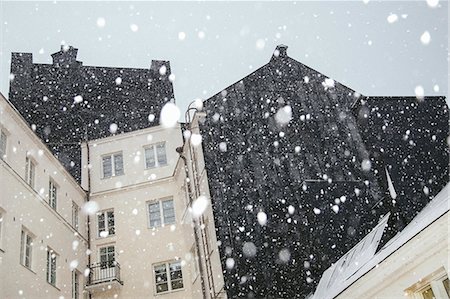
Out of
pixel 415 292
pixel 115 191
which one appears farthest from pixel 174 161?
pixel 415 292

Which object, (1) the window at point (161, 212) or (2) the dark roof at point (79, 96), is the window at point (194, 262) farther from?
(2) the dark roof at point (79, 96)

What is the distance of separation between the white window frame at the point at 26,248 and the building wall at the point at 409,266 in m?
11.1

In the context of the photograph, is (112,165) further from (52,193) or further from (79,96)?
(79,96)

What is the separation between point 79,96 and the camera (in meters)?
27.0

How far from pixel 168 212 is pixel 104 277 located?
4.00 meters

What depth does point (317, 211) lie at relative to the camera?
47.1ft

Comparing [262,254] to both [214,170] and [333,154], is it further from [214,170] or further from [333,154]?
[333,154]

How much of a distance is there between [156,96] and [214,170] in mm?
11134

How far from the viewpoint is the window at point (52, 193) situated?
18.9 m

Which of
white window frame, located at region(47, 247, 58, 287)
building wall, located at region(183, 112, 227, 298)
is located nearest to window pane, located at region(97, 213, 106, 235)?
white window frame, located at region(47, 247, 58, 287)

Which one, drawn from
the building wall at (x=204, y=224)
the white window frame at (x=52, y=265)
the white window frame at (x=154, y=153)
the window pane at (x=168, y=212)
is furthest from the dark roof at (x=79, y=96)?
the building wall at (x=204, y=224)

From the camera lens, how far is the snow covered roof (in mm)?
7552

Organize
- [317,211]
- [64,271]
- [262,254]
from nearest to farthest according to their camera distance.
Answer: [317,211] < [262,254] < [64,271]

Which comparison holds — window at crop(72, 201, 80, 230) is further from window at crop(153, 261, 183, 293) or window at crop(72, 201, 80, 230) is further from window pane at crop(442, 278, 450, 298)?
window pane at crop(442, 278, 450, 298)
